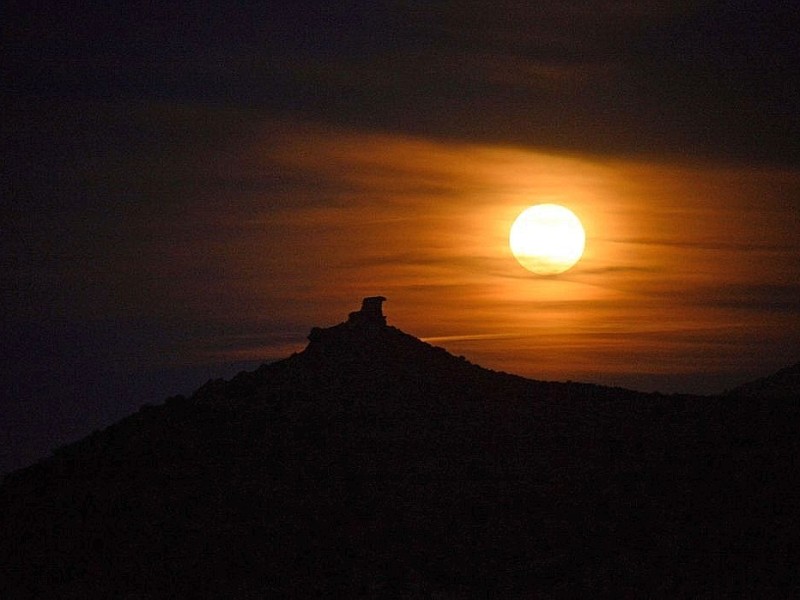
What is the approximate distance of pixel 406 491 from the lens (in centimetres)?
5553

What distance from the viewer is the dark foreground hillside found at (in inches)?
1973

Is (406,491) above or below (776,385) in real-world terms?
below

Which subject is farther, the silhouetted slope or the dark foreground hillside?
the silhouetted slope

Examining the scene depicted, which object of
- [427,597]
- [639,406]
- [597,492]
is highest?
[639,406]

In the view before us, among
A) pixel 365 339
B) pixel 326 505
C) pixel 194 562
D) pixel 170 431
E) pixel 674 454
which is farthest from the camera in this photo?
pixel 365 339

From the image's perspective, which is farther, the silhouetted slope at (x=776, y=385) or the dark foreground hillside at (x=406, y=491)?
the silhouetted slope at (x=776, y=385)

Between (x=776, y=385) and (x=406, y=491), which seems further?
(x=776, y=385)

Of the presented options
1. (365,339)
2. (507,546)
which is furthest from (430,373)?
(507,546)

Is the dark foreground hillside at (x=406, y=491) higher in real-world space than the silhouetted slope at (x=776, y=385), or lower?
lower

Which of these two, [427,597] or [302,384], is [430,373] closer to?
[302,384]

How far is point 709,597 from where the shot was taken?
158ft

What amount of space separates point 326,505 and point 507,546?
8.61m

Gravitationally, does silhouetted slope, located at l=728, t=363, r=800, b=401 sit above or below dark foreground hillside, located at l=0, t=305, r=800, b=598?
above

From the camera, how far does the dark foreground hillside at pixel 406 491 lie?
50125 millimetres
